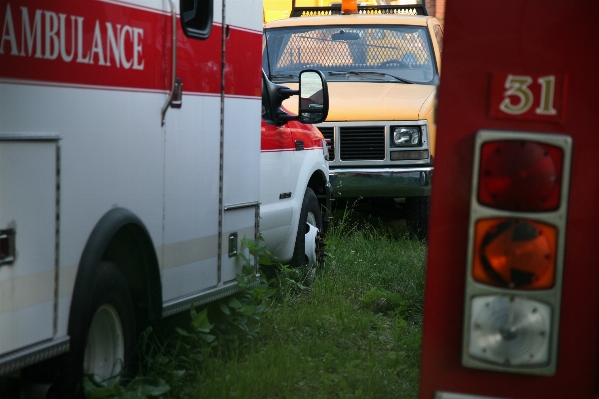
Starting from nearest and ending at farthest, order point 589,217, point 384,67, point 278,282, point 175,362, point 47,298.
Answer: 1. point 589,217
2. point 47,298
3. point 175,362
4. point 278,282
5. point 384,67

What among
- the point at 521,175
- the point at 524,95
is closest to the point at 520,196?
the point at 521,175

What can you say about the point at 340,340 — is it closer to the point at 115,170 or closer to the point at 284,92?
the point at 284,92

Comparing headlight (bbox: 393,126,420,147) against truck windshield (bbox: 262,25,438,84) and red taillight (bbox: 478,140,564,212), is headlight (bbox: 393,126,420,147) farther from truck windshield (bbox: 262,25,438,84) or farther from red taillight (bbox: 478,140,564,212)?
red taillight (bbox: 478,140,564,212)

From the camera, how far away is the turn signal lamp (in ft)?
6.00

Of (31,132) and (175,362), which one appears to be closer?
(31,132)

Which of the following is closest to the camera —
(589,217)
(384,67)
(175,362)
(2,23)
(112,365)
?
(589,217)

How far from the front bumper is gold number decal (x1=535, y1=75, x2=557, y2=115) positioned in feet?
23.9

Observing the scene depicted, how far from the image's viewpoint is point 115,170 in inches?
138

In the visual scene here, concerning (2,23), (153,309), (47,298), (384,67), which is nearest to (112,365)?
(153,309)

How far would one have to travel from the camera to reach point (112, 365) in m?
3.72

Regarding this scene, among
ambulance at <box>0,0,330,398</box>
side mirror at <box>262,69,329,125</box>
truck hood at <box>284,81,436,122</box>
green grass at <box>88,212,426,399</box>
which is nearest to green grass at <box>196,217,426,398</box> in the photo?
green grass at <box>88,212,426,399</box>

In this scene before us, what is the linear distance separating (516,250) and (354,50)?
8.58 metres

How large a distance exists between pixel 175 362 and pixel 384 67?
6.62m

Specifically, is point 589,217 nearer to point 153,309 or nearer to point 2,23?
point 2,23
